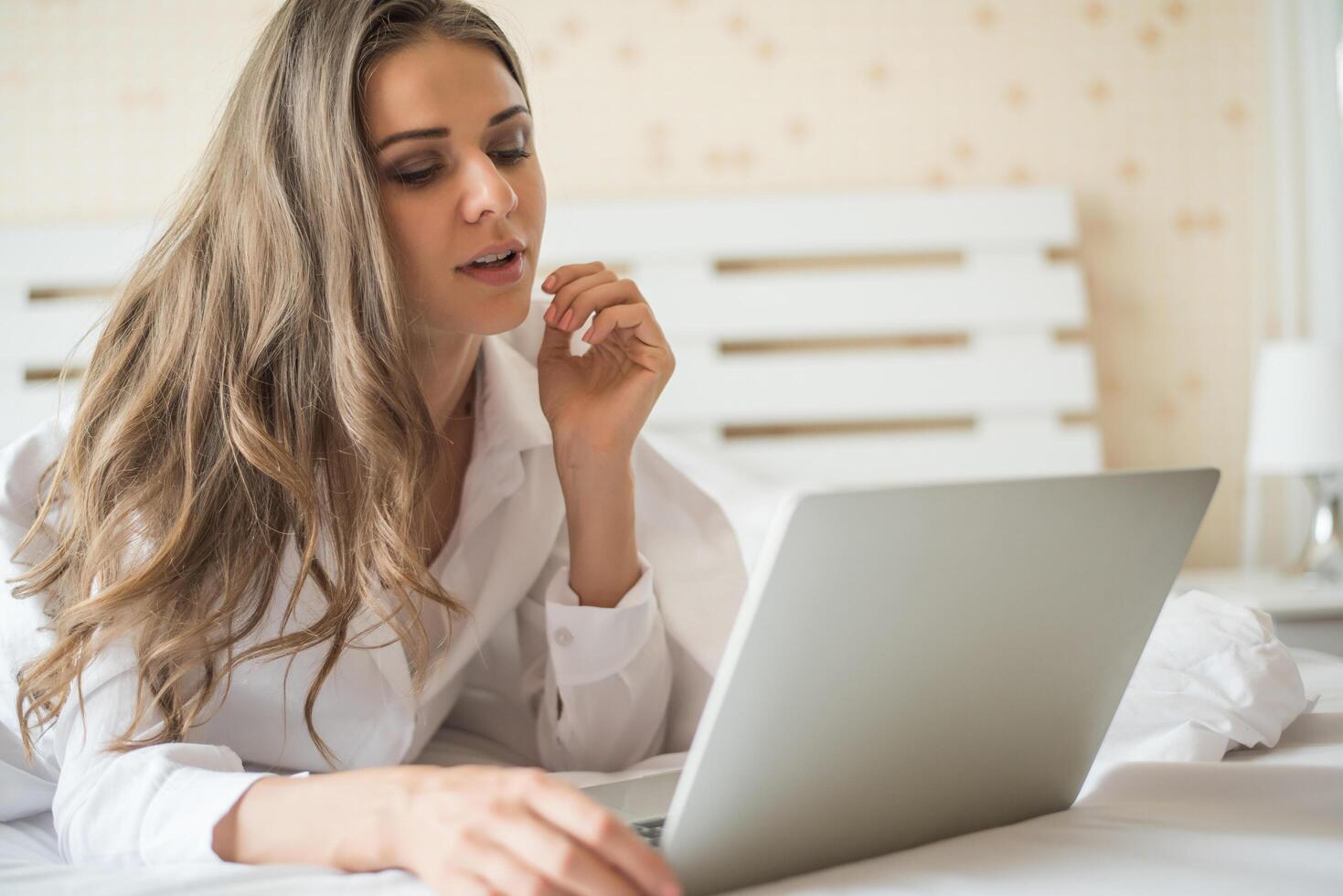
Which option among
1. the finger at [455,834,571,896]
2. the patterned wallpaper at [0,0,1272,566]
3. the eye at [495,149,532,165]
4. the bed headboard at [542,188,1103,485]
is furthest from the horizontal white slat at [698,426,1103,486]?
the finger at [455,834,571,896]

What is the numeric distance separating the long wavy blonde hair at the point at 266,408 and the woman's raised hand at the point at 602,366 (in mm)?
177

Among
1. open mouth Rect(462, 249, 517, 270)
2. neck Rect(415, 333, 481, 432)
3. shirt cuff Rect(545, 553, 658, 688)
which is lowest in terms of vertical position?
shirt cuff Rect(545, 553, 658, 688)

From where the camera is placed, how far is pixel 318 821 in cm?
70

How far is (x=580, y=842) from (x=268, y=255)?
0.65 meters

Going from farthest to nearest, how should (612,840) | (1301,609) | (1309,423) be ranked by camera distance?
(1309,423) < (1301,609) < (612,840)

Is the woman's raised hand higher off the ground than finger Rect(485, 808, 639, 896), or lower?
higher

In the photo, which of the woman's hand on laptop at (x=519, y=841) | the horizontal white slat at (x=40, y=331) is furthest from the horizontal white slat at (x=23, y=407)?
the woman's hand on laptop at (x=519, y=841)

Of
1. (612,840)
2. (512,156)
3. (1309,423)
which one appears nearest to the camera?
(612,840)

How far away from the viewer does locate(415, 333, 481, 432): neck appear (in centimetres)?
116

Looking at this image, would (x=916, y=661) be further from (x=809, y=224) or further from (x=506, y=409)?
(x=809, y=224)

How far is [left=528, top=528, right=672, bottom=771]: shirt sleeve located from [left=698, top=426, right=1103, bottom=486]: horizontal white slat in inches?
52.5

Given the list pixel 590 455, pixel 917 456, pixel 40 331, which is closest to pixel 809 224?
pixel 917 456

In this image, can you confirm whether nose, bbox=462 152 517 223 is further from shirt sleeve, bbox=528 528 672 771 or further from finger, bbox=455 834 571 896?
finger, bbox=455 834 571 896

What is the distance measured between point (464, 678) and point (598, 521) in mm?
297
